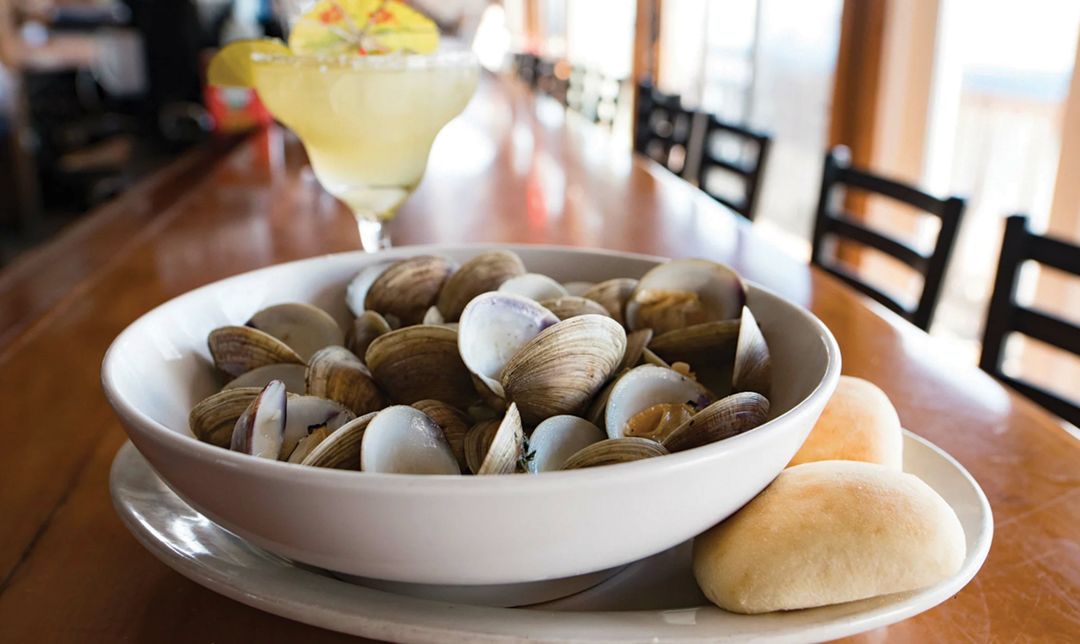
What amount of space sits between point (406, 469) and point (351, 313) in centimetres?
19

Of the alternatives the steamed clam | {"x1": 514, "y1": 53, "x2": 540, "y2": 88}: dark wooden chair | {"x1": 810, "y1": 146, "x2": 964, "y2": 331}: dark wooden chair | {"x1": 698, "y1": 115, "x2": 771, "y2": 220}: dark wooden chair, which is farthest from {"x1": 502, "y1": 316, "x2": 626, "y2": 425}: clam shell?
{"x1": 514, "y1": 53, "x2": 540, "y2": 88}: dark wooden chair

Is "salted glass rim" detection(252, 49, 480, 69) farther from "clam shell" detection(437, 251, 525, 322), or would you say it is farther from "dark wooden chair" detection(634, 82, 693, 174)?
"dark wooden chair" detection(634, 82, 693, 174)

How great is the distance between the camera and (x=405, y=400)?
374mm

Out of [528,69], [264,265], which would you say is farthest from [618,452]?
[528,69]

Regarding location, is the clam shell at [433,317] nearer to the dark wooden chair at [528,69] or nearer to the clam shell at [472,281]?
the clam shell at [472,281]

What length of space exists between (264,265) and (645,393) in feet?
1.97

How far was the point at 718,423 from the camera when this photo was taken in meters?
0.31

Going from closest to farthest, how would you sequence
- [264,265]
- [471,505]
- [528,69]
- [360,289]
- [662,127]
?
1. [471,505]
2. [360,289]
3. [264,265]
4. [662,127]
5. [528,69]

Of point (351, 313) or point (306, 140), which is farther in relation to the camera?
point (306, 140)

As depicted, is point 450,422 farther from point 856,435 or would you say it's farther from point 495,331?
point 856,435

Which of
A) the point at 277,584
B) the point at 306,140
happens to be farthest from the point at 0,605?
the point at 306,140

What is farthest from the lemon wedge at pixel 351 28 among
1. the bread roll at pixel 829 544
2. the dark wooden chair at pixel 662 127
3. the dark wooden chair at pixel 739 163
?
the dark wooden chair at pixel 662 127

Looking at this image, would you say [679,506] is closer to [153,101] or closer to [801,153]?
[801,153]

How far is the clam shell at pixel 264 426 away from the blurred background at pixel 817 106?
49 centimetres
